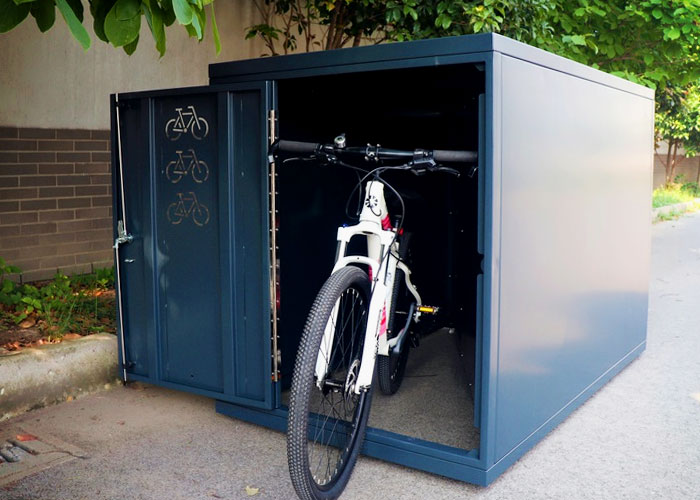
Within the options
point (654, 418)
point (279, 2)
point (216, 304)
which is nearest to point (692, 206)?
point (279, 2)

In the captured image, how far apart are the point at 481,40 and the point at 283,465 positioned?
2.14 metres

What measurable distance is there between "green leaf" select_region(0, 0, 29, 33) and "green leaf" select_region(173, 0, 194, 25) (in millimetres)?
461

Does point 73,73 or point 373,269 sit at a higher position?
point 73,73

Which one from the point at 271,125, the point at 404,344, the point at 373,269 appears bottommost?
the point at 404,344

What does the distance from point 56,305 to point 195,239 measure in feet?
5.30

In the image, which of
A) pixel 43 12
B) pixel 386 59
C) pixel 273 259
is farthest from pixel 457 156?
pixel 43 12

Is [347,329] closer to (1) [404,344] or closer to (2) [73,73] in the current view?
(1) [404,344]

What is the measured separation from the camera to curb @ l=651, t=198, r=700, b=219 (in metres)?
16.6

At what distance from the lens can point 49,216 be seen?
6.21 metres

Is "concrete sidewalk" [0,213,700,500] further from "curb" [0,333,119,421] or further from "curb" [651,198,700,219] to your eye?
"curb" [651,198,700,219]

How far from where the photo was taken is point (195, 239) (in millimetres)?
4203

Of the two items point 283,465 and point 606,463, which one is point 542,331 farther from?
point 283,465

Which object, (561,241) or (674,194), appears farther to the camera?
(674,194)

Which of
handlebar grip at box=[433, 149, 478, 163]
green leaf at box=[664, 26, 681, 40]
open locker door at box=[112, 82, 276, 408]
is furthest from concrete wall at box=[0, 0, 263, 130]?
green leaf at box=[664, 26, 681, 40]
